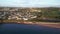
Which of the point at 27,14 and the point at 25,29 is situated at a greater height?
the point at 27,14

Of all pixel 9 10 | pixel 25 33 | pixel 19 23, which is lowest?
pixel 25 33

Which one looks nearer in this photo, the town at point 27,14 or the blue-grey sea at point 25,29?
the blue-grey sea at point 25,29

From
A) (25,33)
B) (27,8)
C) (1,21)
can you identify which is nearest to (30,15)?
(27,8)

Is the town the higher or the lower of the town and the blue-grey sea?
the higher

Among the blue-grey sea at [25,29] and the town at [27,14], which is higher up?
the town at [27,14]

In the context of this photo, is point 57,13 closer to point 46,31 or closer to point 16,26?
point 46,31

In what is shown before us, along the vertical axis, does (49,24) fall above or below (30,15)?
below

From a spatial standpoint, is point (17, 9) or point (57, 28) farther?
point (17, 9)

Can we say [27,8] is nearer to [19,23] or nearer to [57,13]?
[19,23]
